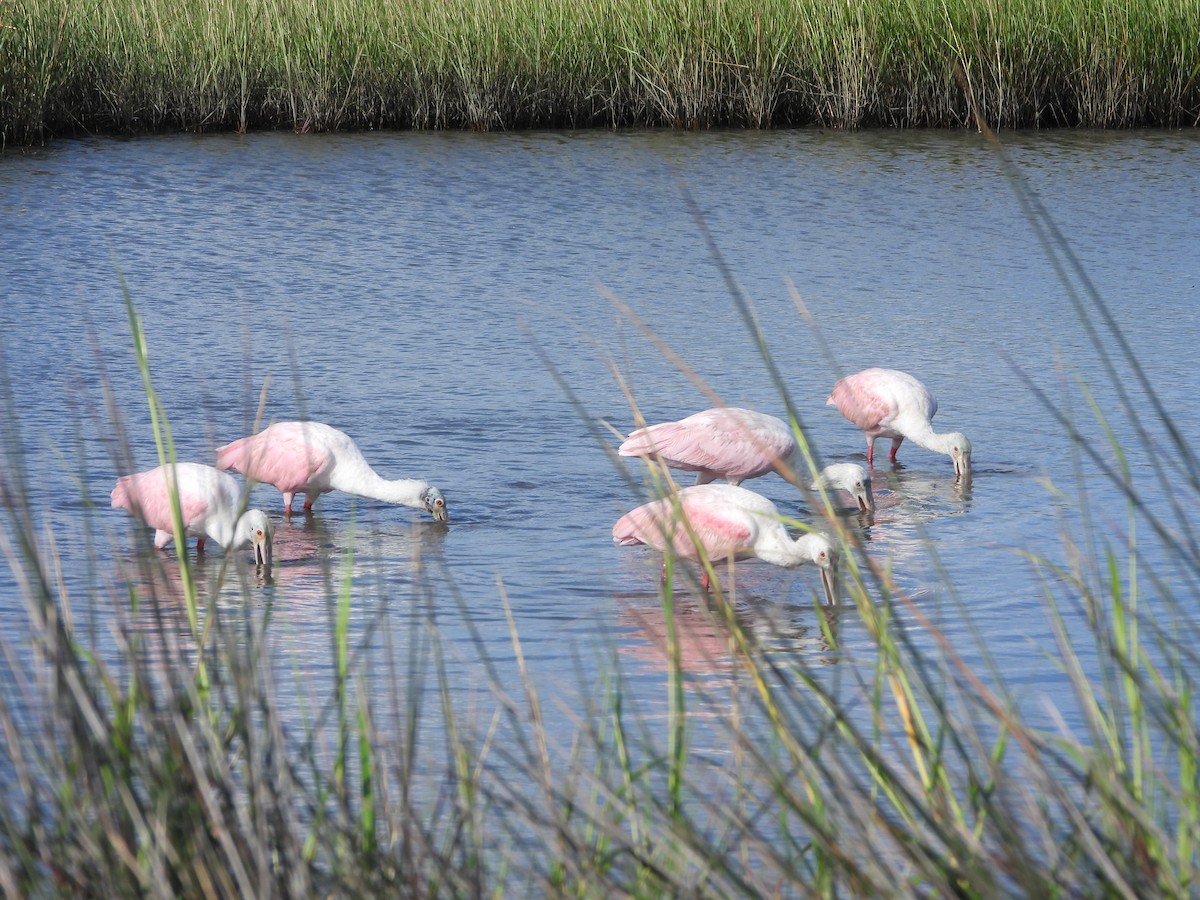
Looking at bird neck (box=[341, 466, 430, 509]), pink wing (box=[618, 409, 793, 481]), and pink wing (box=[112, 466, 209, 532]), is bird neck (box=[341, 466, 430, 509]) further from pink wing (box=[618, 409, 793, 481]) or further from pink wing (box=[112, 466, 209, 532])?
pink wing (box=[618, 409, 793, 481])

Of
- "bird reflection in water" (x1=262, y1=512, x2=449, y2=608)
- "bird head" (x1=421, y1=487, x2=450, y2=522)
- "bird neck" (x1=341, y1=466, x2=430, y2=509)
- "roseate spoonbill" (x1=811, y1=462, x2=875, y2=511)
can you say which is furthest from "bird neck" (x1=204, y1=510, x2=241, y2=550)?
"roseate spoonbill" (x1=811, y1=462, x2=875, y2=511)

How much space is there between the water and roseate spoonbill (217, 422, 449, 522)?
0.43ft

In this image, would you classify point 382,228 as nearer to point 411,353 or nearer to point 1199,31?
point 411,353

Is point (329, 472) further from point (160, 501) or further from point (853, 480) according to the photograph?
point (853, 480)

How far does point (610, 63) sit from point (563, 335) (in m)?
7.30

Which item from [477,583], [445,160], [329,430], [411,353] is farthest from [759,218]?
[477,583]

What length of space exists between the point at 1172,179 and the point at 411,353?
298 inches

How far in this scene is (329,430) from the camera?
5.96 m

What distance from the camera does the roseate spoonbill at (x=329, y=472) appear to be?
5691 millimetres

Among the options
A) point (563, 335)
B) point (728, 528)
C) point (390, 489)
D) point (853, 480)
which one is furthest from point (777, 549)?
point (563, 335)

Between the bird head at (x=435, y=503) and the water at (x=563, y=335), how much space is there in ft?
0.22

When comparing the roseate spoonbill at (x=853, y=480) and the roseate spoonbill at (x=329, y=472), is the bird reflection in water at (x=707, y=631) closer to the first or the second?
the roseate spoonbill at (x=853, y=480)

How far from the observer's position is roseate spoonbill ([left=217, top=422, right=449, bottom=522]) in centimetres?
569

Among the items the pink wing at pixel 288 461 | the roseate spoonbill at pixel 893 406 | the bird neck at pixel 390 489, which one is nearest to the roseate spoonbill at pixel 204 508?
the pink wing at pixel 288 461
